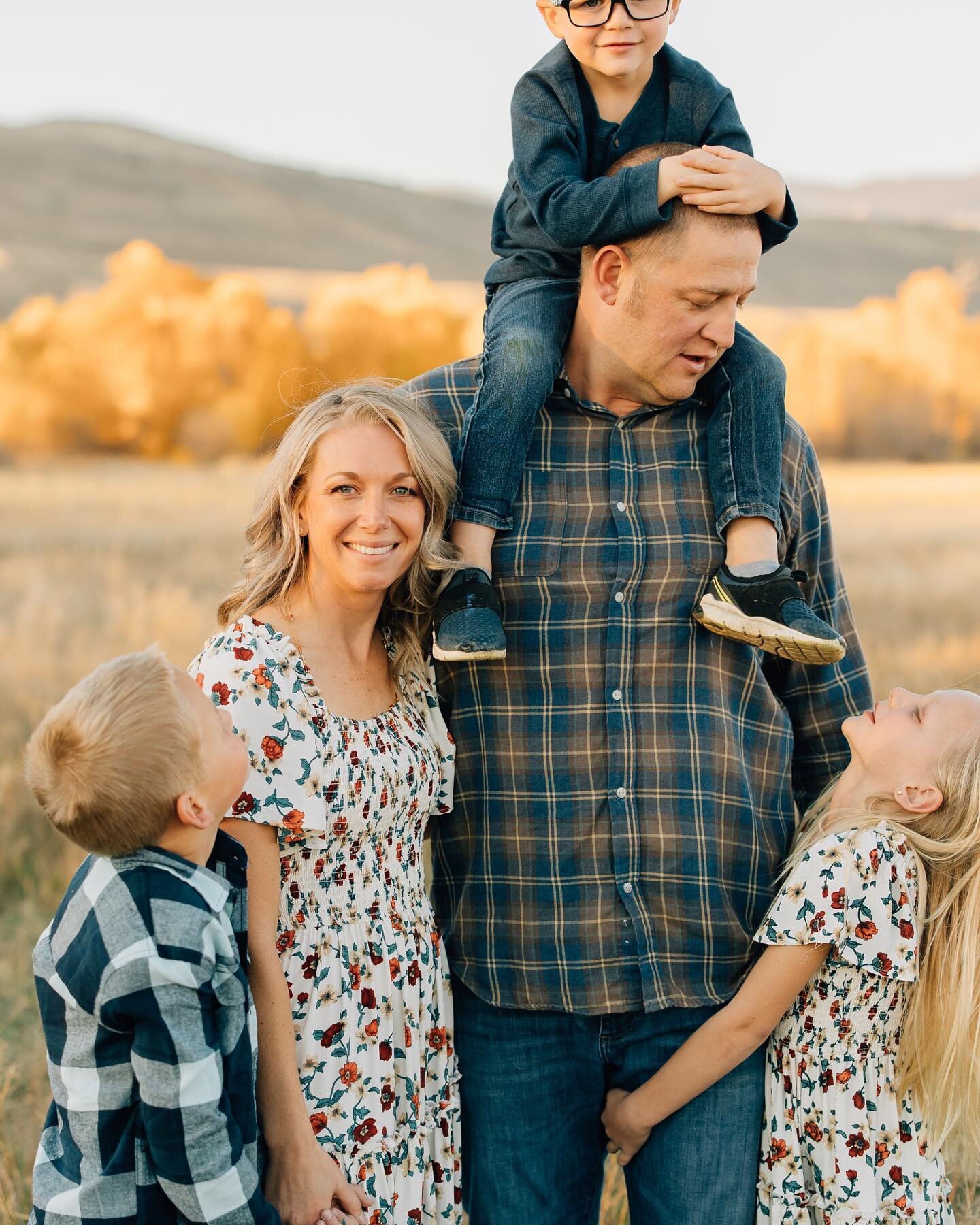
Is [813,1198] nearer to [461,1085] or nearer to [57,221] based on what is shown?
[461,1085]

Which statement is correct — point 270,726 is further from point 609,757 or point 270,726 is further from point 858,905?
point 858,905

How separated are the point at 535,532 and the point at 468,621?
331 mm

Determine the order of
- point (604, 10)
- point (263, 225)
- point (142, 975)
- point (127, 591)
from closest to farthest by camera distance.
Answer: point (142, 975) < point (604, 10) < point (127, 591) < point (263, 225)

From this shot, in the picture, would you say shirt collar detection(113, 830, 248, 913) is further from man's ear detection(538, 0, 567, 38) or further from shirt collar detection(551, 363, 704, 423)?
man's ear detection(538, 0, 567, 38)

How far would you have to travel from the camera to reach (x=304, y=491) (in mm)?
2369

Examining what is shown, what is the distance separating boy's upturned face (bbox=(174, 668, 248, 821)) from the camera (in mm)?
1877

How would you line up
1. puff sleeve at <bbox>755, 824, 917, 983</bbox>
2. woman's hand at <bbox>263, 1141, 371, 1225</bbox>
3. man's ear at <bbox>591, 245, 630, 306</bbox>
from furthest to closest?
man's ear at <bbox>591, 245, 630, 306</bbox> < puff sleeve at <bbox>755, 824, 917, 983</bbox> < woman's hand at <bbox>263, 1141, 371, 1225</bbox>

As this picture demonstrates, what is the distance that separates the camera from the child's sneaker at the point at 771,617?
7.68 feet

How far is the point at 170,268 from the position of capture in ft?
71.7

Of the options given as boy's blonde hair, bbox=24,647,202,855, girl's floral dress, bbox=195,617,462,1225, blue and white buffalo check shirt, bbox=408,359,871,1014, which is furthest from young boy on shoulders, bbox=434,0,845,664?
boy's blonde hair, bbox=24,647,202,855

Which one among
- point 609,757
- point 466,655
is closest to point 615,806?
point 609,757

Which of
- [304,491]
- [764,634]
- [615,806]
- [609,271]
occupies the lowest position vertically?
[615,806]

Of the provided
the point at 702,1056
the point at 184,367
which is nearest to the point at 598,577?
the point at 702,1056

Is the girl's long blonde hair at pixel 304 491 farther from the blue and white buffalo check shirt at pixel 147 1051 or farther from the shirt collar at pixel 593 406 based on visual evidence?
the blue and white buffalo check shirt at pixel 147 1051
